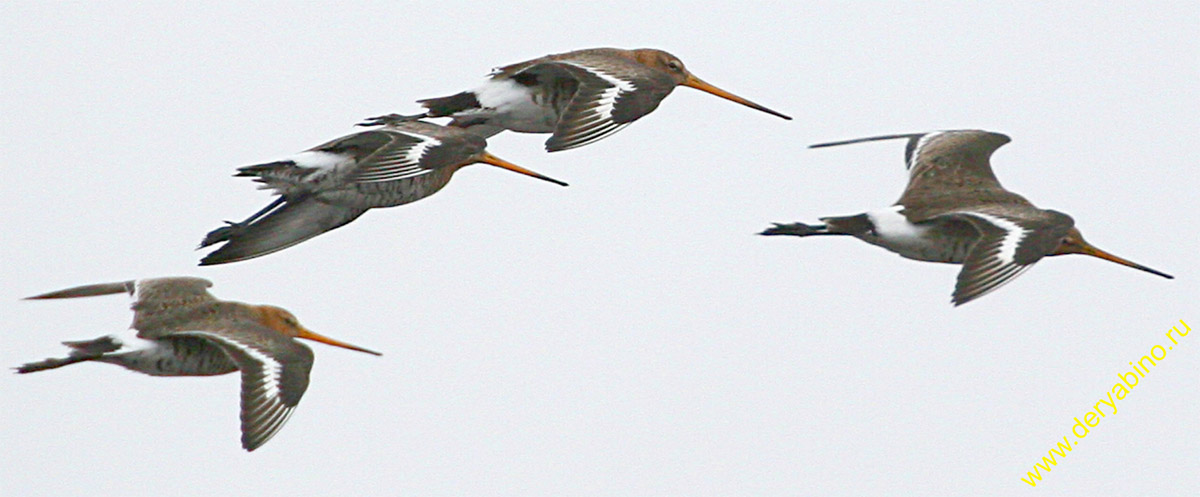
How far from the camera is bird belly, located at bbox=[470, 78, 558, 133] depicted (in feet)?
46.7

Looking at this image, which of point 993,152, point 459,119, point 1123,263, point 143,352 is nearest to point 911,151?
point 993,152

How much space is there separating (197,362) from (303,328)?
0.94 meters

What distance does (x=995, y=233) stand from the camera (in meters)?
12.4

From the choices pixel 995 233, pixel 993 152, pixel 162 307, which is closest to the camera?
pixel 995 233

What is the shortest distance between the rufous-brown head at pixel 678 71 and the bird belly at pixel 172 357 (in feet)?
12.4

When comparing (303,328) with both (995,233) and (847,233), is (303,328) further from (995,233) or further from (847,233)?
(995,233)

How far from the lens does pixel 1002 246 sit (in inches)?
482

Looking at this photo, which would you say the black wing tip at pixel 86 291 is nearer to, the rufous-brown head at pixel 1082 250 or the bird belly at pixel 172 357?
the bird belly at pixel 172 357

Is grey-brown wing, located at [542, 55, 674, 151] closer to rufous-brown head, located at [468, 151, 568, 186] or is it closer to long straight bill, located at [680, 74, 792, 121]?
rufous-brown head, located at [468, 151, 568, 186]

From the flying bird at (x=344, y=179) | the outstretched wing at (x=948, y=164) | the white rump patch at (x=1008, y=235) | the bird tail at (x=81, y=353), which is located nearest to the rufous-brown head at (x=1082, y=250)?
the outstretched wing at (x=948, y=164)

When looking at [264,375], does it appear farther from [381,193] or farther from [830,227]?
[830,227]

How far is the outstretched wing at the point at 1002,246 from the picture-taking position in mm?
11912

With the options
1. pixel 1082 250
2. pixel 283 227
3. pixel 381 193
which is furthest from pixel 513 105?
pixel 1082 250

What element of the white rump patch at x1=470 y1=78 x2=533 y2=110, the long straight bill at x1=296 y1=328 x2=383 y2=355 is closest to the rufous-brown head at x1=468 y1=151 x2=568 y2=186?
the white rump patch at x1=470 y1=78 x2=533 y2=110
